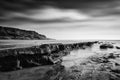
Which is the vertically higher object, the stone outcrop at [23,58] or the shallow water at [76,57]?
the stone outcrop at [23,58]

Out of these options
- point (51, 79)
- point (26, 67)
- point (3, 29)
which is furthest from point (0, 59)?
point (3, 29)

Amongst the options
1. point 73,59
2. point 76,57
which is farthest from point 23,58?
point 76,57

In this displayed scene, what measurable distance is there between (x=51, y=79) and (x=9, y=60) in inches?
226

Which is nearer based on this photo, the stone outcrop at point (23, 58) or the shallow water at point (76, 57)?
the stone outcrop at point (23, 58)

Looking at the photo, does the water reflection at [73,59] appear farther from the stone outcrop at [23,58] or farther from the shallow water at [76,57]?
the stone outcrop at [23,58]

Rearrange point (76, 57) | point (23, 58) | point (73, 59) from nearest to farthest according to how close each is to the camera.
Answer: point (23, 58), point (73, 59), point (76, 57)

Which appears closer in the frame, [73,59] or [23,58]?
[23,58]

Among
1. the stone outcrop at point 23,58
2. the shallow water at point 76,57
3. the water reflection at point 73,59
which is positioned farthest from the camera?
the shallow water at point 76,57

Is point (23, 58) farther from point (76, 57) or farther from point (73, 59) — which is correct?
point (76, 57)

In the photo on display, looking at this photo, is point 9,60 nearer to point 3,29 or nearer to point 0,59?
point 0,59

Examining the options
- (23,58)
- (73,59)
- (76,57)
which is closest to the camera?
(23,58)

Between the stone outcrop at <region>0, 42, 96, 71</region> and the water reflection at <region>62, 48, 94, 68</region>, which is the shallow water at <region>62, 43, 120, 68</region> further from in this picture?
the stone outcrop at <region>0, 42, 96, 71</region>

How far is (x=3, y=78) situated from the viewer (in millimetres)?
8242

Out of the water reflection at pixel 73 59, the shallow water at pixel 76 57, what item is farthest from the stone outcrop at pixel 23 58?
the shallow water at pixel 76 57
